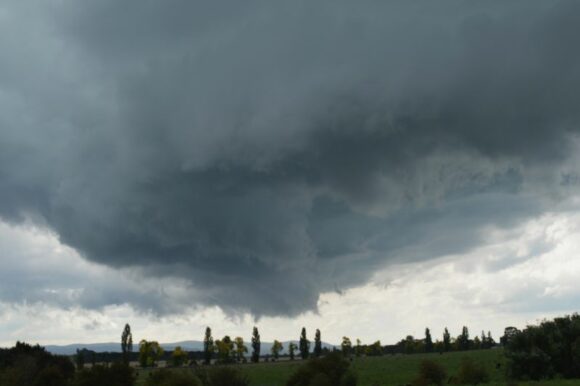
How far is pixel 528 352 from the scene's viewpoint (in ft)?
216

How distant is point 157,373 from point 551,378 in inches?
1871

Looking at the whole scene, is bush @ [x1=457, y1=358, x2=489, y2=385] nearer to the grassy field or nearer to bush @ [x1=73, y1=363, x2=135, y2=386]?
the grassy field

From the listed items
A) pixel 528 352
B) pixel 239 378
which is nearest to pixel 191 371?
pixel 239 378

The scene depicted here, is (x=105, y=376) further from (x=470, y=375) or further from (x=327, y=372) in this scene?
(x=470, y=375)

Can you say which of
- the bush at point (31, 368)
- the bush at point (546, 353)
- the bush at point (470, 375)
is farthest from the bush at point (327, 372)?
the bush at point (31, 368)

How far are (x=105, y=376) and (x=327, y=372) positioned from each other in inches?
1073

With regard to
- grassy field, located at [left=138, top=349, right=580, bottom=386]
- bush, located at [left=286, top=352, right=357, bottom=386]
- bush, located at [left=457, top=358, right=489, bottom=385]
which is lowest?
grassy field, located at [left=138, top=349, right=580, bottom=386]

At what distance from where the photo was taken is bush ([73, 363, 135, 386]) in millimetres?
66375

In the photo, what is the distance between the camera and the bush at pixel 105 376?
218ft

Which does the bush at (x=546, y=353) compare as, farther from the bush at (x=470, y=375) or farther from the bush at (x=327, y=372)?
the bush at (x=327, y=372)

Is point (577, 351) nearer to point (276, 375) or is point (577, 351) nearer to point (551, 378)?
point (551, 378)

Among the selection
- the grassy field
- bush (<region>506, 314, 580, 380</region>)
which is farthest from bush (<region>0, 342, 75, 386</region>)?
bush (<region>506, 314, 580, 380</region>)

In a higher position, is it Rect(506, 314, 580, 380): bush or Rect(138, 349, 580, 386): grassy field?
Rect(506, 314, 580, 380): bush

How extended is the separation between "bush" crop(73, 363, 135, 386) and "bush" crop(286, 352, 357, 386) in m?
21.2
